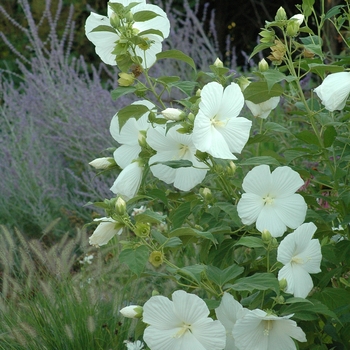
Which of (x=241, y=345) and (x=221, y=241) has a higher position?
(x=221, y=241)

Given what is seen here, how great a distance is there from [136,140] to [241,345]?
0.51 metres

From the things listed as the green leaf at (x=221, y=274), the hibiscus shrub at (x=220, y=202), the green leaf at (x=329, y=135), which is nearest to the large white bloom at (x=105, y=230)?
the hibiscus shrub at (x=220, y=202)

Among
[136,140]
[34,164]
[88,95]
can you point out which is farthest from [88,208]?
[136,140]

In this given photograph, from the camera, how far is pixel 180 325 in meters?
1.45

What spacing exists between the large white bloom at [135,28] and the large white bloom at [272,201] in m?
0.36

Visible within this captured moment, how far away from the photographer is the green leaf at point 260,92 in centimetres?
155

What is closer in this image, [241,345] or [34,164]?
[241,345]

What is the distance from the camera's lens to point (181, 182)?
1.58 m

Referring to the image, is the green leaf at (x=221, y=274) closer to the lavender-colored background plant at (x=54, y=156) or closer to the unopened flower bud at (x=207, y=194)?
the unopened flower bud at (x=207, y=194)

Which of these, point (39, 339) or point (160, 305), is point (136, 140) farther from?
point (39, 339)

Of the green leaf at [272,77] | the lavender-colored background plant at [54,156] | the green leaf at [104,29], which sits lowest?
the lavender-colored background plant at [54,156]

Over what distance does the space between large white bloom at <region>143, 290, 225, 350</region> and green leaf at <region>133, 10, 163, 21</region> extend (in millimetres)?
571

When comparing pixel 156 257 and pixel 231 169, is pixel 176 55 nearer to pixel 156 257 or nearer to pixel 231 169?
pixel 231 169

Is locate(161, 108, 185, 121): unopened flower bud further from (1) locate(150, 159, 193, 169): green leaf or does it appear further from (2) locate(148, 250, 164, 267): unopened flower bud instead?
(2) locate(148, 250, 164, 267): unopened flower bud
